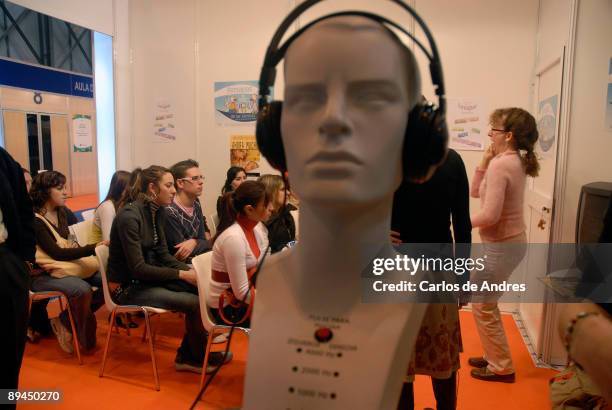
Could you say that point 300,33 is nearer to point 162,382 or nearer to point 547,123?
point 162,382

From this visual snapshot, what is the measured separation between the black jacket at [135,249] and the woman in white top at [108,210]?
0.50 m

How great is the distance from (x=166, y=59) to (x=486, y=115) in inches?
122

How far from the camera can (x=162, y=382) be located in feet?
9.13

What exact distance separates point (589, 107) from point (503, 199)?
0.79 m

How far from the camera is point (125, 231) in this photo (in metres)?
2.76

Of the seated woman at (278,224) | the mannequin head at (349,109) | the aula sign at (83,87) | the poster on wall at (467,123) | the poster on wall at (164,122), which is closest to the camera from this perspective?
the mannequin head at (349,109)

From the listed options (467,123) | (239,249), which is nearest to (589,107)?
(467,123)

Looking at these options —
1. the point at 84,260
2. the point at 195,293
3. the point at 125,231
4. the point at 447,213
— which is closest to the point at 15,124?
the point at 84,260

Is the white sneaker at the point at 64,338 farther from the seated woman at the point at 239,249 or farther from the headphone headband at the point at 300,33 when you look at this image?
the headphone headband at the point at 300,33

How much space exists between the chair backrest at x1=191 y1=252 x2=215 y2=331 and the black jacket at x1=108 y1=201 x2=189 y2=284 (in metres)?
0.32

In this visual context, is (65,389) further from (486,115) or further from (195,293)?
(486,115)

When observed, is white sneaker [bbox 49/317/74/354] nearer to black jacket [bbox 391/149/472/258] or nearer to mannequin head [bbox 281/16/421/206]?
black jacket [bbox 391/149/472/258]

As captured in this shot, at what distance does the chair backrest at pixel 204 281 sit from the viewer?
2500mm

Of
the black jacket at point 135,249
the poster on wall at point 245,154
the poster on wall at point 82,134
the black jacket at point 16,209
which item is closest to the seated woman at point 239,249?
the black jacket at point 135,249
